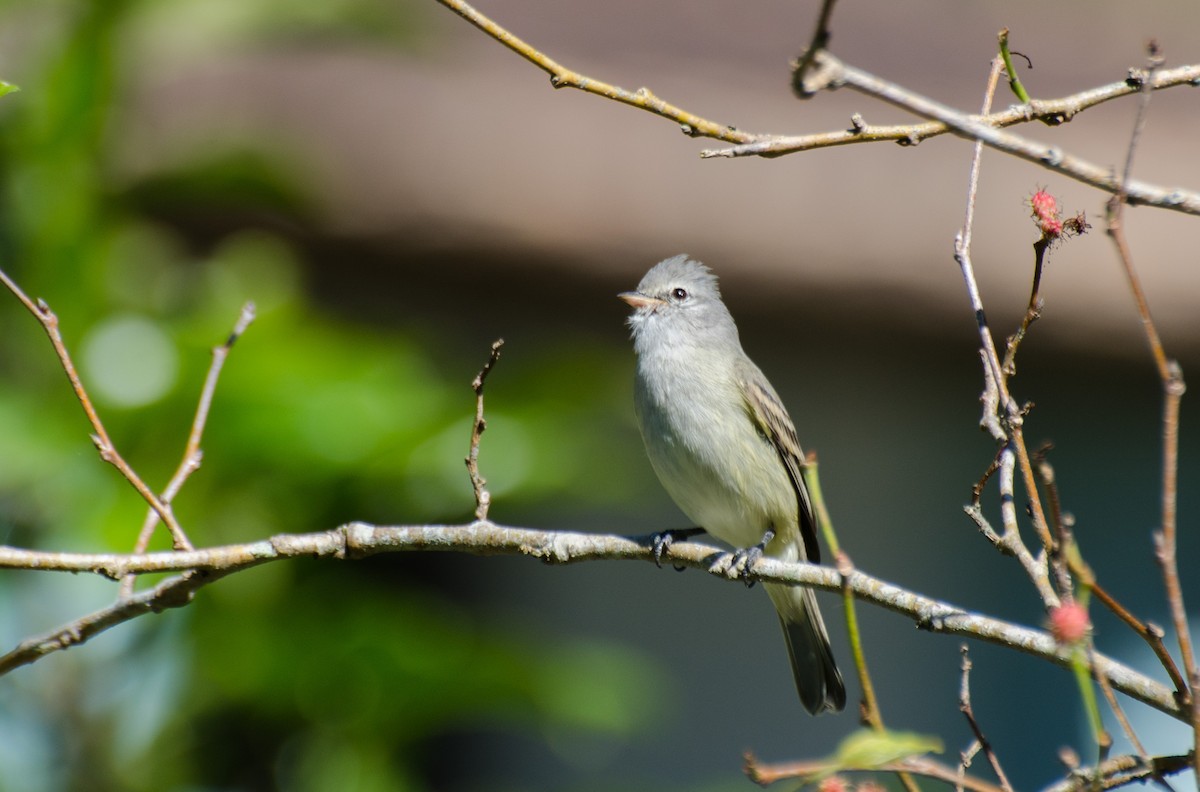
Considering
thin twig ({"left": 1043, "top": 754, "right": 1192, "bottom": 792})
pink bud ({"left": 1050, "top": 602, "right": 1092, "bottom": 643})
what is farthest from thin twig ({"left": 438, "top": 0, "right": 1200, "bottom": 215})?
thin twig ({"left": 1043, "top": 754, "right": 1192, "bottom": 792})

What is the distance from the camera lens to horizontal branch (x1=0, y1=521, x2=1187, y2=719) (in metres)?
2.02

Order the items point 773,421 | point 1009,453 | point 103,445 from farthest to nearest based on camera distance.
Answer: point 773,421 < point 103,445 < point 1009,453

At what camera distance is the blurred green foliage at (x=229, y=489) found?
427 centimetres

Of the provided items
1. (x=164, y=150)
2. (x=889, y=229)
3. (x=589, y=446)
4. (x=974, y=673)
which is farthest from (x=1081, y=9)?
(x=164, y=150)

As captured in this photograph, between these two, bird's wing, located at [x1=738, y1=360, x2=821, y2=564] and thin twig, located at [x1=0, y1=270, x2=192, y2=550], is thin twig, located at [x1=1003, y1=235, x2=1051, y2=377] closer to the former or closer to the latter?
thin twig, located at [x1=0, y1=270, x2=192, y2=550]

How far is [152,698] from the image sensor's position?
14.3 ft

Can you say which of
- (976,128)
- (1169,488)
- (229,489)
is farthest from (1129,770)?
(229,489)

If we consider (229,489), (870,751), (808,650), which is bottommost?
(808,650)

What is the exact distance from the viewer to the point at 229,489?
14.4ft

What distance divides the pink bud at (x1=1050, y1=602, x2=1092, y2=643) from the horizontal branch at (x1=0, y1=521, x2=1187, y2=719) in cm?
31

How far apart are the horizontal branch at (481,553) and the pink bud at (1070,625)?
1.02 feet

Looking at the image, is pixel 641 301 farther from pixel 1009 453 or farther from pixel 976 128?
pixel 976 128

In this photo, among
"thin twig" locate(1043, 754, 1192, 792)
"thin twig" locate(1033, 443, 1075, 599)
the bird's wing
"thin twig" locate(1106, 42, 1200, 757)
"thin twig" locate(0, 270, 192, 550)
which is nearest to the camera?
"thin twig" locate(1106, 42, 1200, 757)

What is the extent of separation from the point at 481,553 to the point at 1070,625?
130 cm
